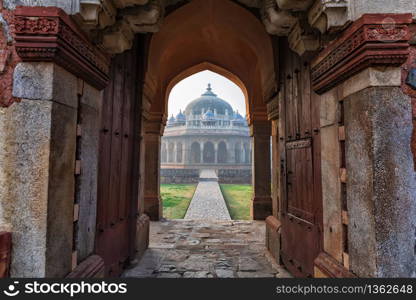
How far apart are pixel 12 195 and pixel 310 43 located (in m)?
2.88

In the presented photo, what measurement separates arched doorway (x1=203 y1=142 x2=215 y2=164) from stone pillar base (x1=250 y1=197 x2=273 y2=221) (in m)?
32.0

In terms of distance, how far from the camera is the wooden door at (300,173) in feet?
8.83

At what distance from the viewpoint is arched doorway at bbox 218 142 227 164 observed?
128 ft

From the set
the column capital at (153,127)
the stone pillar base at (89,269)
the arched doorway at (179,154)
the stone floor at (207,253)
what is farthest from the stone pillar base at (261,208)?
the arched doorway at (179,154)

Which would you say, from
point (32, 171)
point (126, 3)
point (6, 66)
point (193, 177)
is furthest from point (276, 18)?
point (193, 177)

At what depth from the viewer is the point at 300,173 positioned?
305 cm

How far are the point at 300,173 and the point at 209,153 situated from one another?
121 feet

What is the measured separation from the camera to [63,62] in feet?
5.92

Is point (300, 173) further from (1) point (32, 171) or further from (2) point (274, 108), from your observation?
(1) point (32, 171)

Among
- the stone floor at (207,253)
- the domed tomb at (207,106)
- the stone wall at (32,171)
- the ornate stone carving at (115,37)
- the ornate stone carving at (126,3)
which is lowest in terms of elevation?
the stone floor at (207,253)

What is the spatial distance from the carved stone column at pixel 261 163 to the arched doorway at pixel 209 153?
104ft

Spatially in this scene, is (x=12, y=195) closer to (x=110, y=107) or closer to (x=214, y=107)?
(x=110, y=107)

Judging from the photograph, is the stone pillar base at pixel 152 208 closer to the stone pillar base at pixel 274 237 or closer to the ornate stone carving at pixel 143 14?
the stone pillar base at pixel 274 237

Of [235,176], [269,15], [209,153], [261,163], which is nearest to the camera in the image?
[269,15]
